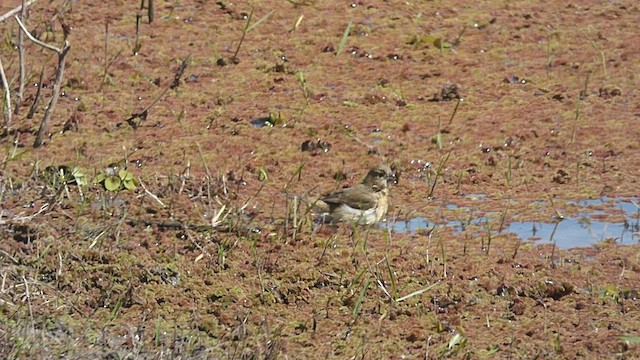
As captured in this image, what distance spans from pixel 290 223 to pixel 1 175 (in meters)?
1.92

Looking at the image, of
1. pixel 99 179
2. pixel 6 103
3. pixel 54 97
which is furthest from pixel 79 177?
pixel 6 103

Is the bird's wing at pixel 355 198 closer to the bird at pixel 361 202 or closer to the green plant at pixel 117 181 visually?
the bird at pixel 361 202

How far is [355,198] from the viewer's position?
8.38 metres

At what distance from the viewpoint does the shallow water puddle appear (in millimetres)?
8172

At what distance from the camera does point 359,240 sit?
7.94 metres

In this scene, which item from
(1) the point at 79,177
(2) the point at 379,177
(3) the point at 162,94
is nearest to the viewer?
(1) the point at 79,177

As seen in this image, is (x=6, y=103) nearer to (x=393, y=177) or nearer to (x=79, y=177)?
(x=79, y=177)

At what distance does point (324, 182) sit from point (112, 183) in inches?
61.5

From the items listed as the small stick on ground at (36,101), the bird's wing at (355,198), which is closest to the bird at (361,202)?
the bird's wing at (355,198)

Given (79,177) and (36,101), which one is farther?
(36,101)

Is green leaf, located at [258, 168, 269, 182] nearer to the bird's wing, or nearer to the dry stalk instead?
the bird's wing

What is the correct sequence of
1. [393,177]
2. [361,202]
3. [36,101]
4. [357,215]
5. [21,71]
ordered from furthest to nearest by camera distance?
[36,101] → [21,71] → [393,177] → [357,215] → [361,202]

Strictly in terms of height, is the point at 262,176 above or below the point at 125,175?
below

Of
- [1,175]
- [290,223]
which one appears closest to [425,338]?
[290,223]
